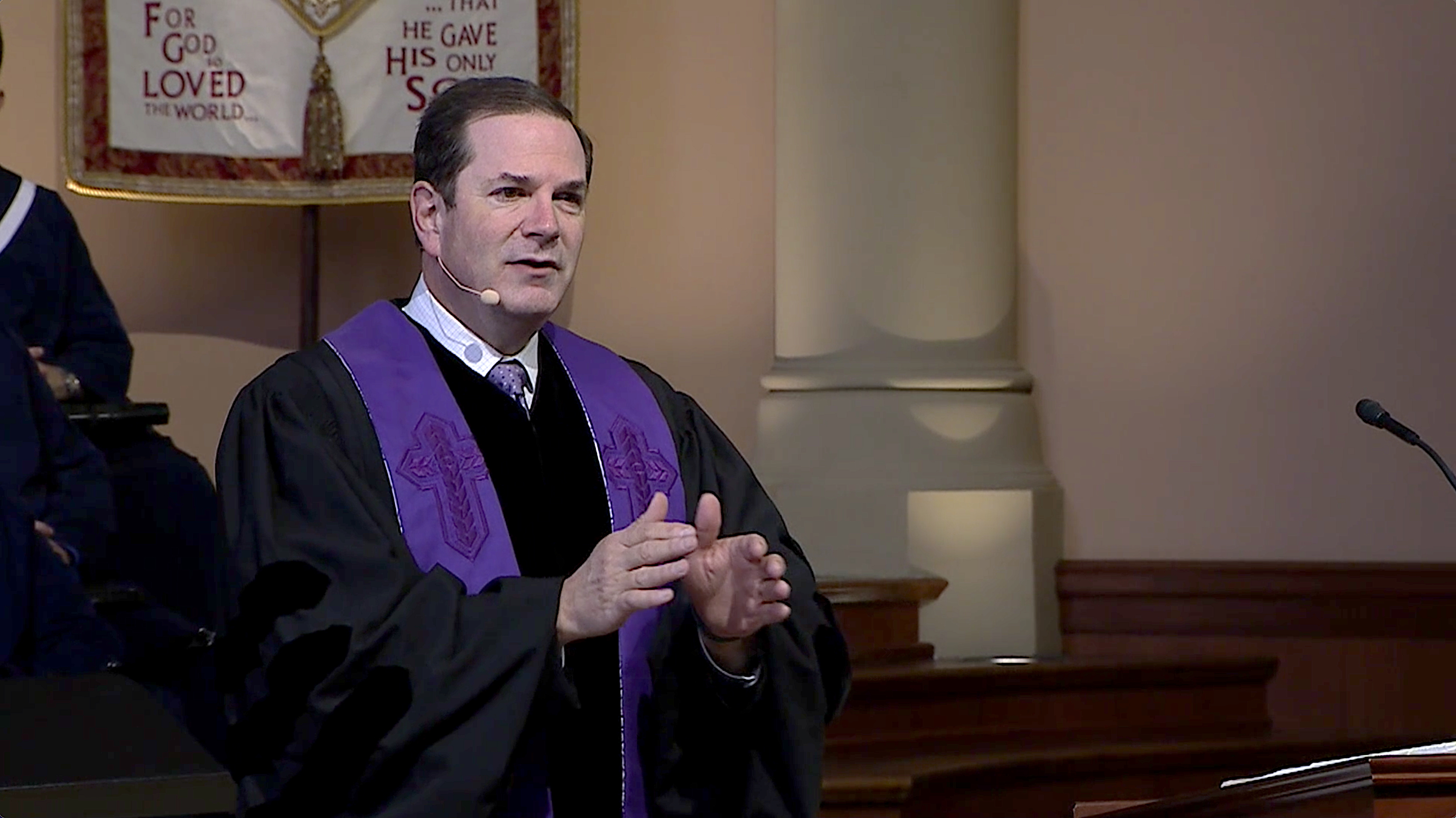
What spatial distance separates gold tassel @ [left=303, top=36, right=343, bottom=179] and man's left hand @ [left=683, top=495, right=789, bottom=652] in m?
4.24

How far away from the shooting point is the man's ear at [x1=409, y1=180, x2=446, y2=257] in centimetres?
321

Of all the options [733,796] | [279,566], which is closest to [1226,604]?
[733,796]

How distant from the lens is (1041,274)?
22.5ft

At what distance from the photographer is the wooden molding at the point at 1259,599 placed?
6492 millimetres

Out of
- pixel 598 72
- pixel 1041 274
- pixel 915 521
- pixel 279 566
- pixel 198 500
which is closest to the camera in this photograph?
Answer: pixel 279 566

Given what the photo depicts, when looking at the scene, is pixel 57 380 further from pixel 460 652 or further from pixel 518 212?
pixel 460 652

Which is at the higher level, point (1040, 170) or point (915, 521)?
point (1040, 170)

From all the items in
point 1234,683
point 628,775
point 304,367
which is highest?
point 304,367

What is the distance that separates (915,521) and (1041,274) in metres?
1.06

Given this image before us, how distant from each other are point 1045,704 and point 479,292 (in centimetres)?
318

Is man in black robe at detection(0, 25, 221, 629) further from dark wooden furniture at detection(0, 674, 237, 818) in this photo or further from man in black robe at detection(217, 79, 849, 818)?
dark wooden furniture at detection(0, 674, 237, 818)

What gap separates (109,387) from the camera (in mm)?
5906

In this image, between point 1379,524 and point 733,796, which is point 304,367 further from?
point 1379,524

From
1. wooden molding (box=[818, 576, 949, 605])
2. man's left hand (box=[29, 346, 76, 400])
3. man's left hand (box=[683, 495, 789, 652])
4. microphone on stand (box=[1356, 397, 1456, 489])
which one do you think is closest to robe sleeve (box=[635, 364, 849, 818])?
man's left hand (box=[683, 495, 789, 652])
